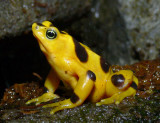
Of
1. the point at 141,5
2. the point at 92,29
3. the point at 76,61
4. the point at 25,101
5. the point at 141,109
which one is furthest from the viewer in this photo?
the point at 92,29

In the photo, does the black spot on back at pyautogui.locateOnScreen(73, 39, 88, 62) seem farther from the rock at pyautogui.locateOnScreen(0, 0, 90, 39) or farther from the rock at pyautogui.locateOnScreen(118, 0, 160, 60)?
the rock at pyautogui.locateOnScreen(118, 0, 160, 60)

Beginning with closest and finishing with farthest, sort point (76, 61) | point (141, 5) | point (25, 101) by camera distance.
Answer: point (76, 61) < point (25, 101) < point (141, 5)

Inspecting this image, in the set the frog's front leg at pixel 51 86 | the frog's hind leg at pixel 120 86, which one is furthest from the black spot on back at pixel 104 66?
the frog's front leg at pixel 51 86

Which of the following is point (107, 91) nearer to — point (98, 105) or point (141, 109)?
point (98, 105)

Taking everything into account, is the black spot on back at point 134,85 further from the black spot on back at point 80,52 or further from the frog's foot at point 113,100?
the black spot on back at point 80,52

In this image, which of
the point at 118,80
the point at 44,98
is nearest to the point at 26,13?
the point at 44,98

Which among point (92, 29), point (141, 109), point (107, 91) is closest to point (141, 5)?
point (92, 29)

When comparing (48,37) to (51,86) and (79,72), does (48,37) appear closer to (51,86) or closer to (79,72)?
(79,72)
